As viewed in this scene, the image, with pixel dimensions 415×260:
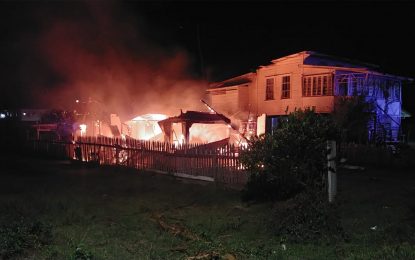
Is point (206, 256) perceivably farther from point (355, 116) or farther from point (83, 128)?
point (83, 128)

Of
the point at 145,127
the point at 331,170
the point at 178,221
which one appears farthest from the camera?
the point at 145,127

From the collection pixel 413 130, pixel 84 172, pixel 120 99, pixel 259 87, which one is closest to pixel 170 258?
pixel 84 172

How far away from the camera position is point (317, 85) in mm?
25391

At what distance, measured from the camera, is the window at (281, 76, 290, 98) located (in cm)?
2709

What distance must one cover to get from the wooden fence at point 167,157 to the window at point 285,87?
1306 centimetres

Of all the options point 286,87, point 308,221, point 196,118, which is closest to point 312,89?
point 286,87

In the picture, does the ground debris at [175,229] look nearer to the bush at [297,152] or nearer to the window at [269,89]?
the bush at [297,152]

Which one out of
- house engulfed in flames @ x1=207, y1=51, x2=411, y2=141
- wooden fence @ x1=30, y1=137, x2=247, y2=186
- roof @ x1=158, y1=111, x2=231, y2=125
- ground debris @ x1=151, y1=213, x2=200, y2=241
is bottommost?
ground debris @ x1=151, y1=213, x2=200, y2=241

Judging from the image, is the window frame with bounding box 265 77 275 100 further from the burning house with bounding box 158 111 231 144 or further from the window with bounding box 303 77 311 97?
the burning house with bounding box 158 111 231 144

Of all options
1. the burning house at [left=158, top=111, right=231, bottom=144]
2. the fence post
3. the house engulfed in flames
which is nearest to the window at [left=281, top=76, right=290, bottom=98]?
the house engulfed in flames

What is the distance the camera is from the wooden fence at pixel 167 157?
1187 cm

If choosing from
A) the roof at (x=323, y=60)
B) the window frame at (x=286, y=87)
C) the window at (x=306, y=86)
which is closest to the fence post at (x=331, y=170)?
the window at (x=306, y=86)

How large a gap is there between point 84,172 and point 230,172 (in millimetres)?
7000

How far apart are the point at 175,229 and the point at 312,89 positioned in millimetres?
20258
